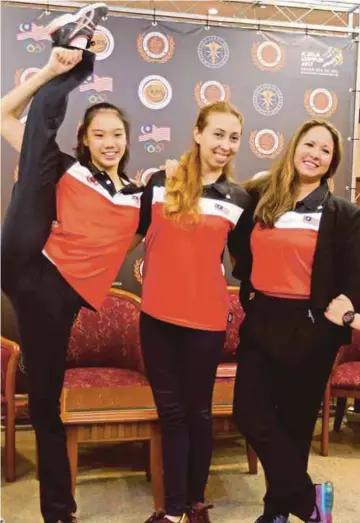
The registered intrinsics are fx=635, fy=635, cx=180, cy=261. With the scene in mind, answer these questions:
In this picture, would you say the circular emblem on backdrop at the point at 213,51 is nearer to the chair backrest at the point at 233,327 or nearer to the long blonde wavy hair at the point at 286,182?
the chair backrest at the point at 233,327

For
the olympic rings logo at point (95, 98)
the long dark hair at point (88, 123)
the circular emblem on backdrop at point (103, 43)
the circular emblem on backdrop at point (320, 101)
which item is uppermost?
the circular emblem on backdrop at point (103, 43)

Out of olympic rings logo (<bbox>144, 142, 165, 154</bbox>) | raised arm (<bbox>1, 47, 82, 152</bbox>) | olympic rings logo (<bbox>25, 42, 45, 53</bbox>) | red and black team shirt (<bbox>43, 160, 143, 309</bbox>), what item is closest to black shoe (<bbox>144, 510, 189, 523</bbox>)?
red and black team shirt (<bbox>43, 160, 143, 309</bbox>)

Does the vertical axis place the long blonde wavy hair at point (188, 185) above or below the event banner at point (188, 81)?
below

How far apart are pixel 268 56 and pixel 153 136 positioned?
2.67 feet

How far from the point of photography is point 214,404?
2840 millimetres

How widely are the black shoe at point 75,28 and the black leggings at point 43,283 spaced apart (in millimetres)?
56

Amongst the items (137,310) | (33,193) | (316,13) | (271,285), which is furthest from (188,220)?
(316,13)

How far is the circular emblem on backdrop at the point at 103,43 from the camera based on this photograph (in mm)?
3385

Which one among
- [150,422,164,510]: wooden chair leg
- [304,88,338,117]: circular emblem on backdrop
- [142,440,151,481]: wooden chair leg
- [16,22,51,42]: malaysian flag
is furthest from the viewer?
[304,88,338,117]: circular emblem on backdrop

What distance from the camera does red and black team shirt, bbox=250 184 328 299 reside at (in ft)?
7.34

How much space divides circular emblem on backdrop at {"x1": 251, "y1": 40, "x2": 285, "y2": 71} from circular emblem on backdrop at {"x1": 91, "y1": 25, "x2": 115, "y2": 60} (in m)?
0.81

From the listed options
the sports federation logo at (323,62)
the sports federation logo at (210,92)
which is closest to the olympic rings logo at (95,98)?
the sports federation logo at (210,92)

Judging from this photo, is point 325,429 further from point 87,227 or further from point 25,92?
point 25,92

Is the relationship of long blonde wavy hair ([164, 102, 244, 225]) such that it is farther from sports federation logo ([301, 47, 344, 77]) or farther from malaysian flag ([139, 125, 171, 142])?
sports federation logo ([301, 47, 344, 77])
